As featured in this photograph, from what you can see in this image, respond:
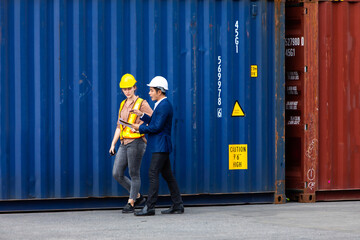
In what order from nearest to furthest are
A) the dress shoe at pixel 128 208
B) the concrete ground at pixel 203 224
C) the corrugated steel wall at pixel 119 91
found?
the concrete ground at pixel 203 224 < the dress shoe at pixel 128 208 < the corrugated steel wall at pixel 119 91

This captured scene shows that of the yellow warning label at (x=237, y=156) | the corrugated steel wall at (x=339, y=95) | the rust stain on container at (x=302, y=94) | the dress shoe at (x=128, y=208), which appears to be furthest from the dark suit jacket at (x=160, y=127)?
the corrugated steel wall at (x=339, y=95)

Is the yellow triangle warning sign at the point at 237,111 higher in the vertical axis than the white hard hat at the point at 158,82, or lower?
lower

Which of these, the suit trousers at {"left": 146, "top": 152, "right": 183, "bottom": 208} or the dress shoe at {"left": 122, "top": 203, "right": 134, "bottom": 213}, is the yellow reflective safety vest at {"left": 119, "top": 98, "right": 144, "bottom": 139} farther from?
the dress shoe at {"left": 122, "top": 203, "right": 134, "bottom": 213}

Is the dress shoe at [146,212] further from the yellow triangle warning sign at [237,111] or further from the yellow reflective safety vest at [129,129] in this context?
the yellow triangle warning sign at [237,111]

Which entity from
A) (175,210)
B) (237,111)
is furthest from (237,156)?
(175,210)

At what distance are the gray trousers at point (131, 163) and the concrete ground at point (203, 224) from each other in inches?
17.1

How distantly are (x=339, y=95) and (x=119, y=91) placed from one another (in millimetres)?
3680

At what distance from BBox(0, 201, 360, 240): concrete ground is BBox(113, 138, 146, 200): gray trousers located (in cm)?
44

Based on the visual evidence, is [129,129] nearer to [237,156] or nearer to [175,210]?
[175,210]

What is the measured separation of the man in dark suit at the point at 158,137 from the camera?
9.42 m

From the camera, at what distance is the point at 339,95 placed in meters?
11.2

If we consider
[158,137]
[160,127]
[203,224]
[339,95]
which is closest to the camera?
[203,224]

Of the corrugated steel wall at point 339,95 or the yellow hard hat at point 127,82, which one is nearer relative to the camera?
the yellow hard hat at point 127,82

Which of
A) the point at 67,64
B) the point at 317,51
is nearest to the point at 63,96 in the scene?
the point at 67,64
